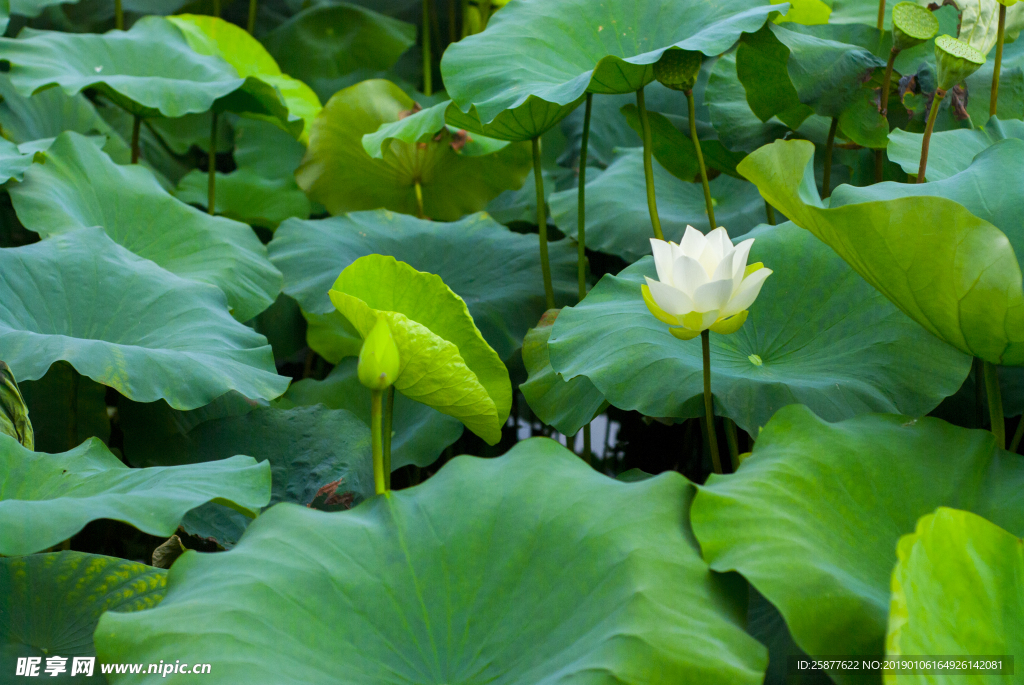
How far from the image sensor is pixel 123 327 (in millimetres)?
1139

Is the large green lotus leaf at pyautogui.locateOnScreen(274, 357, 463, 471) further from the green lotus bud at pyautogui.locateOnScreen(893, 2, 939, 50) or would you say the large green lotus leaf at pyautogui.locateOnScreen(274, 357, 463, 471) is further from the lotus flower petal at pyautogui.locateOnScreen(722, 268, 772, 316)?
the green lotus bud at pyautogui.locateOnScreen(893, 2, 939, 50)

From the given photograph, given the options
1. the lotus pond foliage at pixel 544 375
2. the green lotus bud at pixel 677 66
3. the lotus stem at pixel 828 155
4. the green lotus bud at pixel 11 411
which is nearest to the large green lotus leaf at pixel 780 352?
the lotus pond foliage at pixel 544 375

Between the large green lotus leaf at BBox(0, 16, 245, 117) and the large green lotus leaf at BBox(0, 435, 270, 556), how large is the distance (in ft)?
3.03

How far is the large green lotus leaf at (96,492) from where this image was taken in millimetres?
688

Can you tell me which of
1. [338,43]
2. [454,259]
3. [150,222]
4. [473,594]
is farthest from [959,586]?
[338,43]

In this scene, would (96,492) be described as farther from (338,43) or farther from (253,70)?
(338,43)

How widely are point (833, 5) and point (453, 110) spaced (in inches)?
39.8

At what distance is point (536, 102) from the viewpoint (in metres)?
1.11

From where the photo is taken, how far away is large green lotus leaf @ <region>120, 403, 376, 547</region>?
3.84 feet

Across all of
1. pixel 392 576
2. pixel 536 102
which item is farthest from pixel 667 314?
pixel 536 102

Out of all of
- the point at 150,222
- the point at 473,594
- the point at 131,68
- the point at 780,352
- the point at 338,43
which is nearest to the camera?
the point at 473,594

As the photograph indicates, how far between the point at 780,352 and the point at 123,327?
3.05 feet

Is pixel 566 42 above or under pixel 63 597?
above

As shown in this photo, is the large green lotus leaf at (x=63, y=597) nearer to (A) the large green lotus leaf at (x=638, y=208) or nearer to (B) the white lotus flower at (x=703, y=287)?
(B) the white lotus flower at (x=703, y=287)
